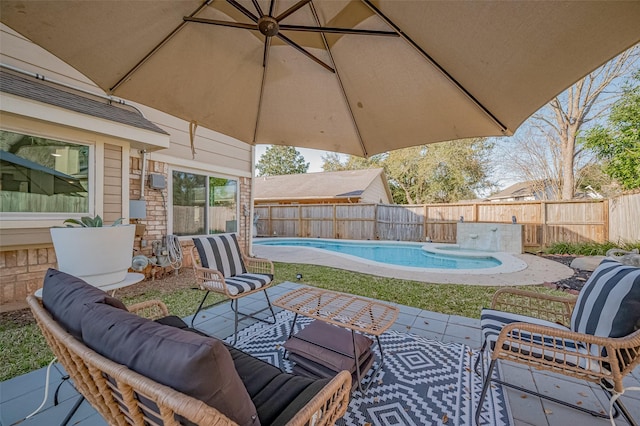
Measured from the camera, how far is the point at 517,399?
6.68 feet

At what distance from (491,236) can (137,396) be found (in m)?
11.1

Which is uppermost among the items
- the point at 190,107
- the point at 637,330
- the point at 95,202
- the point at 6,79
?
the point at 6,79

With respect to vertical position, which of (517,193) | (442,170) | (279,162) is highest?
(279,162)

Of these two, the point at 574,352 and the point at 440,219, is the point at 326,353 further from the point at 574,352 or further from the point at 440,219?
the point at 440,219

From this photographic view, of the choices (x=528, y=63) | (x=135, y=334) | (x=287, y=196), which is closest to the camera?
(x=135, y=334)

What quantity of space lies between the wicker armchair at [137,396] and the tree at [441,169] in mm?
17727

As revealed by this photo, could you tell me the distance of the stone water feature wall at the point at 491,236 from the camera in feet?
30.7

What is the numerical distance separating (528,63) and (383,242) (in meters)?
10.8

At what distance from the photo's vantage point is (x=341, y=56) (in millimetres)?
2111

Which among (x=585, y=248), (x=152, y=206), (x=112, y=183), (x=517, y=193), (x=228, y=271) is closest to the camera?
(x=228, y=271)

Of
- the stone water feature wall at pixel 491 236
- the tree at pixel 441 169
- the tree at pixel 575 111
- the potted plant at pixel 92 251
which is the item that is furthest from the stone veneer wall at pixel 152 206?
the tree at pixel 441 169

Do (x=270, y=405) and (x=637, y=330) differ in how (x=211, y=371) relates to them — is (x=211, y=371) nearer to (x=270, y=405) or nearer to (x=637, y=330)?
(x=270, y=405)

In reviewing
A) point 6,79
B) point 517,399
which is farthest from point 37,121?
point 517,399

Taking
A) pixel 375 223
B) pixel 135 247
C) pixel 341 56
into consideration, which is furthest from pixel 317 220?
pixel 341 56
